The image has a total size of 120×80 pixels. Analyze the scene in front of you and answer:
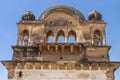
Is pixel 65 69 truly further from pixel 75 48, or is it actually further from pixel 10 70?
pixel 10 70

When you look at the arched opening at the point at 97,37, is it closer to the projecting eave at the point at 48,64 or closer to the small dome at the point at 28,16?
the projecting eave at the point at 48,64

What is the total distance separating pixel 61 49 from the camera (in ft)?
55.8

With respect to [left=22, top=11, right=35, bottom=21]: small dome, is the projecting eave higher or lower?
lower

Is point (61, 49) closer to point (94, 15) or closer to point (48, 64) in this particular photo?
point (48, 64)

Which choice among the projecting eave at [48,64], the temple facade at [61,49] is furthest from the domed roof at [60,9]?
the projecting eave at [48,64]

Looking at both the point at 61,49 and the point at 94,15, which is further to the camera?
the point at 94,15

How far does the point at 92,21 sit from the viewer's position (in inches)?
703

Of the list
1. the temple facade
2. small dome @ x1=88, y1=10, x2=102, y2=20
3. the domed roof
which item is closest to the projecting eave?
the temple facade

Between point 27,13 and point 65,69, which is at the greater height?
point 27,13

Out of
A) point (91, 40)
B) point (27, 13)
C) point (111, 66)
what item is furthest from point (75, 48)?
point (27, 13)

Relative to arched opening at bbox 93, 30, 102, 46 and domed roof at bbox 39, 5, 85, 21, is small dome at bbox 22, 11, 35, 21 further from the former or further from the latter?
arched opening at bbox 93, 30, 102, 46

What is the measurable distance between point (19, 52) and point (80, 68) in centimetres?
346

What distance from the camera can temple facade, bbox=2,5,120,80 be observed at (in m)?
16.3

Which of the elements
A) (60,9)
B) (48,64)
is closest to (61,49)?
(48,64)
